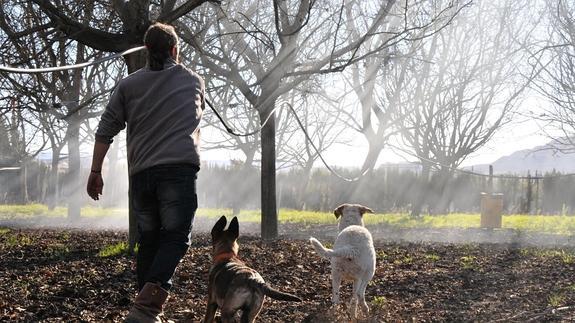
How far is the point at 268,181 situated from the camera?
36.4 ft

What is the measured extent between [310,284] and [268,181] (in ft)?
14.6

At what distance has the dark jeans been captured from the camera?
4125 millimetres

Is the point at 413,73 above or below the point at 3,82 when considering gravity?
above

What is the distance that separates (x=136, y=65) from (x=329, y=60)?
325 centimetres

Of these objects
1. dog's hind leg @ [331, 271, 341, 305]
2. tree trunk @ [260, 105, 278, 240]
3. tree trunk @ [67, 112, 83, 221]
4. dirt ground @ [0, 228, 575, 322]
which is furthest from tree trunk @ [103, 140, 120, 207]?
dog's hind leg @ [331, 271, 341, 305]

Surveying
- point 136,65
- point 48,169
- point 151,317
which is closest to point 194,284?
point 151,317

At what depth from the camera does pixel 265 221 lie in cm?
1126

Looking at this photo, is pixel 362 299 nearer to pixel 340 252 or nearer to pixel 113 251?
pixel 340 252

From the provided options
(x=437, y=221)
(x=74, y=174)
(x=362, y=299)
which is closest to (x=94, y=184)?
(x=362, y=299)

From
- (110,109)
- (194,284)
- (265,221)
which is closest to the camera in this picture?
(110,109)

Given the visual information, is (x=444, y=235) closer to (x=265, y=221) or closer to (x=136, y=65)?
(x=265, y=221)


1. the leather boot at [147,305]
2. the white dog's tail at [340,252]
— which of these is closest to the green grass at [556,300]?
the white dog's tail at [340,252]

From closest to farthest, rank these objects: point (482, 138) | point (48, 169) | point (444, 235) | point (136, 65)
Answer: point (136, 65) → point (444, 235) → point (482, 138) → point (48, 169)

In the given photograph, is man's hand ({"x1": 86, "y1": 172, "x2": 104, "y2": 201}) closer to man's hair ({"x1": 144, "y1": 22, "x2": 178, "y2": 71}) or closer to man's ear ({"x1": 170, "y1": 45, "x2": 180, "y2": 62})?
man's hair ({"x1": 144, "y1": 22, "x2": 178, "y2": 71})
